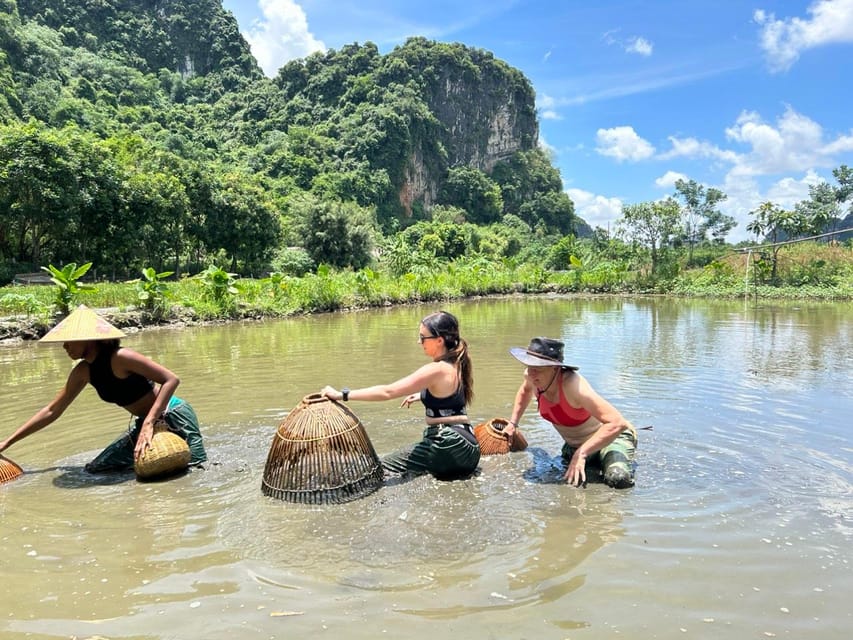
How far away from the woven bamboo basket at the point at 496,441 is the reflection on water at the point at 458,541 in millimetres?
117

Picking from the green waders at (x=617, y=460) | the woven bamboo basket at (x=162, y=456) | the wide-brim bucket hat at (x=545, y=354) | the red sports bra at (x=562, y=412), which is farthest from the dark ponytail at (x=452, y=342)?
the woven bamboo basket at (x=162, y=456)

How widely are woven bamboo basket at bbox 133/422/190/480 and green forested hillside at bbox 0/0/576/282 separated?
21.5 metres

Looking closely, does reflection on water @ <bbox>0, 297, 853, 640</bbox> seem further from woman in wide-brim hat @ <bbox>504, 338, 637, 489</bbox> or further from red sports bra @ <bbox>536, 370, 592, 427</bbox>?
red sports bra @ <bbox>536, 370, 592, 427</bbox>

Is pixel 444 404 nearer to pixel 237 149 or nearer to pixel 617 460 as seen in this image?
pixel 617 460

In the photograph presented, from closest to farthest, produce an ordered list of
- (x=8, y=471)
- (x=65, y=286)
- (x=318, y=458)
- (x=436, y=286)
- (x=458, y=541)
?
1. (x=458, y=541)
2. (x=318, y=458)
3. (x=8, y=471)
4. (x=65, y=286)
5. (x=436, y=286)

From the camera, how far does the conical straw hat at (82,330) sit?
4025 mm

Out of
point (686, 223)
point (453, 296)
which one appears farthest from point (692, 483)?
point (686, 223)

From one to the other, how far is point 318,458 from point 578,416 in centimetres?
183

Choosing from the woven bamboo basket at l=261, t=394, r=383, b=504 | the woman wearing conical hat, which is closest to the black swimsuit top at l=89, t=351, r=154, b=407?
the woman wearing conical hat

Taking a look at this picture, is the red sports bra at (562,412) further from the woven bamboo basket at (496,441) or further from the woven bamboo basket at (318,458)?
the woven bamboo basket at (318,458)

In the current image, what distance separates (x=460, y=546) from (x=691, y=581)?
1181 mm

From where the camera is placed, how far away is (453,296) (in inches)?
1157

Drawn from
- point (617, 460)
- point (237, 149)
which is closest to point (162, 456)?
point (617, 460)

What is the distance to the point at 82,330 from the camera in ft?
13.4
